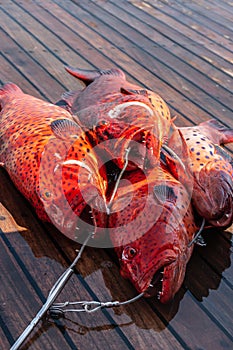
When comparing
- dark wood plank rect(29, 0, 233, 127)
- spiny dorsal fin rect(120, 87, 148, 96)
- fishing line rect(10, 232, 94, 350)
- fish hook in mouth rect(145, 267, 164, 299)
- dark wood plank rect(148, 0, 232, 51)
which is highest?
dark wood plank rect(148, 0, 232, 51)

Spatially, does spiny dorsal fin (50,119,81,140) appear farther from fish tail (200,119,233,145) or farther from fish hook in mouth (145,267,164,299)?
fish tail (200,119,233,145)

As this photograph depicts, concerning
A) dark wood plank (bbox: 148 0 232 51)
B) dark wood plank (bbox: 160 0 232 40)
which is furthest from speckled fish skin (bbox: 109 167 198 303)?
dark wood plank (bbox: 160 0 232 40)

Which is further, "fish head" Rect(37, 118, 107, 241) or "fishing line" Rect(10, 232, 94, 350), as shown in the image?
"fish head" Rect(37, 118, 107, 241)

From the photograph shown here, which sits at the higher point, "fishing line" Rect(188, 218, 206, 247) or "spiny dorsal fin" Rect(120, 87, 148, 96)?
"spiny dorsal fin" Rect(120, 87, 148, 96)

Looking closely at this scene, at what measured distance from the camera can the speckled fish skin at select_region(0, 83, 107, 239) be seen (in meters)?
3.16

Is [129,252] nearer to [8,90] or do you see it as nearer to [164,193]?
[164,193]

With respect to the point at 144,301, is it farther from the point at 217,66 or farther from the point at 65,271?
the point at 217,66

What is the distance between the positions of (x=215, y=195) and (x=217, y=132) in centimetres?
104

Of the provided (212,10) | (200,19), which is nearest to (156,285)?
(200,19)

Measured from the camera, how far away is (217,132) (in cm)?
421

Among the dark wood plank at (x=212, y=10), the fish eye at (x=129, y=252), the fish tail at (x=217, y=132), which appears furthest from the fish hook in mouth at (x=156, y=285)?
the dark wood plank at (x=212, y=10)

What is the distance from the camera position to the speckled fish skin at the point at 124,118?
3180 mm

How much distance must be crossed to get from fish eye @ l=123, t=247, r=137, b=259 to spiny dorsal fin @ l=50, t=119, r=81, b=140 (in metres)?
0.77

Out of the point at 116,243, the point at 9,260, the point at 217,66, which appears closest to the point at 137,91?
the point at 116,243
